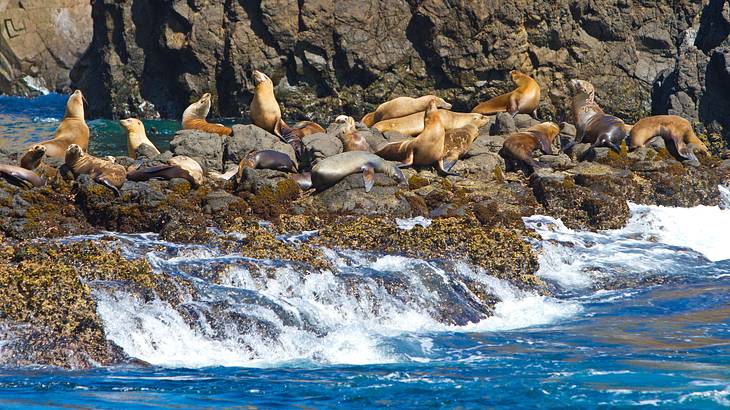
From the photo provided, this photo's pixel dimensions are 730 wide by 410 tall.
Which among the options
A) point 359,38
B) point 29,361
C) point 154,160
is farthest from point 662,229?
point 359,38

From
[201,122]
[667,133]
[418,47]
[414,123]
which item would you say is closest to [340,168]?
A: [414,123]

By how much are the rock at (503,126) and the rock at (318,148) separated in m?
3.22

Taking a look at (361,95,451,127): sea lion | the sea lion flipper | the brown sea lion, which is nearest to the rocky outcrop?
(361,95,451,127): sea lion

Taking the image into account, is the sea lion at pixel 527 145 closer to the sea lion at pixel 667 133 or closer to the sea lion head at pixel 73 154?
the sea lion at pixel 667 133

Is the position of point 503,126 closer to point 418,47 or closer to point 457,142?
point 457,142

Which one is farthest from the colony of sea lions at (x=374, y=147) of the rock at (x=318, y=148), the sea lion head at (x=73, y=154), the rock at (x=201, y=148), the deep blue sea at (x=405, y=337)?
the deep blue sea at (x=405, y=337)

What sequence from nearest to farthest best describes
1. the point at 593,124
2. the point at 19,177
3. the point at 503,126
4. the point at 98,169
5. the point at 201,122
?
the point at 19,177 < the point at 98,169 < the point at 593,124 < the point at 503,126 < the point at 201,122

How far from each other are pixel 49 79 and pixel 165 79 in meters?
20.7

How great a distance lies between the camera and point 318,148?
544 inches

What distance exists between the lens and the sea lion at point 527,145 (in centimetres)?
1448

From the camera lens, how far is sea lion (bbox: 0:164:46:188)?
12156 mm

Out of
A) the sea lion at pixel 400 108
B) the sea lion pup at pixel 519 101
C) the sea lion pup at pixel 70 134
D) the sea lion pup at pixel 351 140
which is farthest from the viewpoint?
the sea lion pup at pixel 519 101

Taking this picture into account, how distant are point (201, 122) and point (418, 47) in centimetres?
1595

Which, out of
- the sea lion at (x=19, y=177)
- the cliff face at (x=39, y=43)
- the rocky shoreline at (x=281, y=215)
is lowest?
the rocky shoreline at (x=281, y=215)
